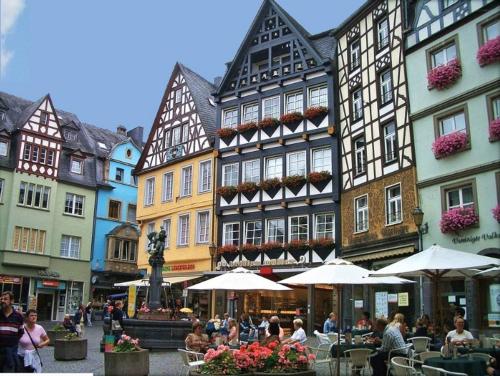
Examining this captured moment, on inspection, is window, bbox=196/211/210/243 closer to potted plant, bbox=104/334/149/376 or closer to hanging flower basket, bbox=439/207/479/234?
hanging flower basket, bbox=439/207/479/234

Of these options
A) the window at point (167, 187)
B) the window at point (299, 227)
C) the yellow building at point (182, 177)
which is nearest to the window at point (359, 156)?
the window at point (299, 227)

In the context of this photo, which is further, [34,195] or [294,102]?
[34,195]

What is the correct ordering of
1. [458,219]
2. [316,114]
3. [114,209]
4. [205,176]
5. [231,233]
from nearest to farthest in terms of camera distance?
[458,219] → [316,114] → [231,233] → [205,176] → [114,209]

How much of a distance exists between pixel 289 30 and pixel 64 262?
21616 mm

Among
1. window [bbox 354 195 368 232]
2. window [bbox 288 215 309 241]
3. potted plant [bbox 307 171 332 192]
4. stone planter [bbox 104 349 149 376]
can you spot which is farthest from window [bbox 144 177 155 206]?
stone planter [bbox 104 349 149 376]

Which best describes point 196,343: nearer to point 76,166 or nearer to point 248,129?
point 248,129

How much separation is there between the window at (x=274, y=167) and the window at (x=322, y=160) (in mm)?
1961

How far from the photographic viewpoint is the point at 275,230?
26281 mm

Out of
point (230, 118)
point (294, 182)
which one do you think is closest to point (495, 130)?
point (294, 182)

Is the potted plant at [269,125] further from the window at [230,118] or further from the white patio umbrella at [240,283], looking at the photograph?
the white patio umbrella at [240,283]

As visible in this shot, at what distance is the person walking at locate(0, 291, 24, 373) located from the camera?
8109 mm

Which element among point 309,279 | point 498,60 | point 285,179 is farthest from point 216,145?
point 309,279

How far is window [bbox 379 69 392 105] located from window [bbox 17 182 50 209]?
24115mm

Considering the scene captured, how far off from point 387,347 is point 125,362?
5248 millimetres
